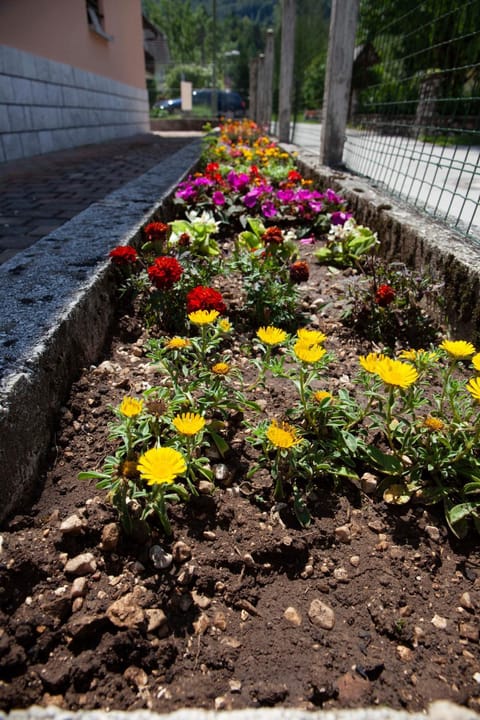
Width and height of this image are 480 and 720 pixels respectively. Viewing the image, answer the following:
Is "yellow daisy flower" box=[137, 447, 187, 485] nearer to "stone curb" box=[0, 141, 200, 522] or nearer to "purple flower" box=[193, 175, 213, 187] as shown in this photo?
"stone curb" box=[0, 141, 200, 522]

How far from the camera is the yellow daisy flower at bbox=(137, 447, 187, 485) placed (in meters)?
1.16

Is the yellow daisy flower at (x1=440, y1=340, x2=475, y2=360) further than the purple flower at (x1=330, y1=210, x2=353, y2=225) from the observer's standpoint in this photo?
No

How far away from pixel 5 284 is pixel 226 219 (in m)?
2.24

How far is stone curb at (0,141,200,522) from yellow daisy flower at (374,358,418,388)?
1.03 m

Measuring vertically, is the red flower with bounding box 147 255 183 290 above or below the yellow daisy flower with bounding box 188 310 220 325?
below

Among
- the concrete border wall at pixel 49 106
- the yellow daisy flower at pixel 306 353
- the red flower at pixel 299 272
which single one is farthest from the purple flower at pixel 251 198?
the concrete border wall at pixel 49 106

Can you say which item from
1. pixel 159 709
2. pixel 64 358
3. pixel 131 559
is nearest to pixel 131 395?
pixel 64 358

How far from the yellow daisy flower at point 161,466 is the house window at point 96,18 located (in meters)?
11.2

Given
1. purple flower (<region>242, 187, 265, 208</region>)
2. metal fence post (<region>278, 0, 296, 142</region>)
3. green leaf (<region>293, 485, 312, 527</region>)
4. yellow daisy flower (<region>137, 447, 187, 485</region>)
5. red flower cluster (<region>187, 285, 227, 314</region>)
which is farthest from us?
metal fence post (<region>278, 0, 296, 142</region>)

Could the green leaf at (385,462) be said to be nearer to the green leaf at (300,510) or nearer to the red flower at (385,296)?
the green leaf at (300,510)

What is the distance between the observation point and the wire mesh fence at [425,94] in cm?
316

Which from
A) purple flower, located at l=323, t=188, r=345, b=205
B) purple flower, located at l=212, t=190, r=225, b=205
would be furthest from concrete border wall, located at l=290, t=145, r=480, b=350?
purple flower, located at l=212, t=190, r=225, b=205

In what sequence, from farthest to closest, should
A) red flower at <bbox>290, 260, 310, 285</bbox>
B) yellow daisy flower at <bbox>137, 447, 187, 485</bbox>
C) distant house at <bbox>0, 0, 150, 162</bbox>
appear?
1. distant house at <bbox>0, 0, 150, 162</bbox>
2. red flower at <bbox>290, 260, 310, 285</bbox>
3. yellow daisy flower at <bbox>137, 447, 187, 485</bbox>

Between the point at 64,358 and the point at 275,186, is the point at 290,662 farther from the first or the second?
the point at 275,186
